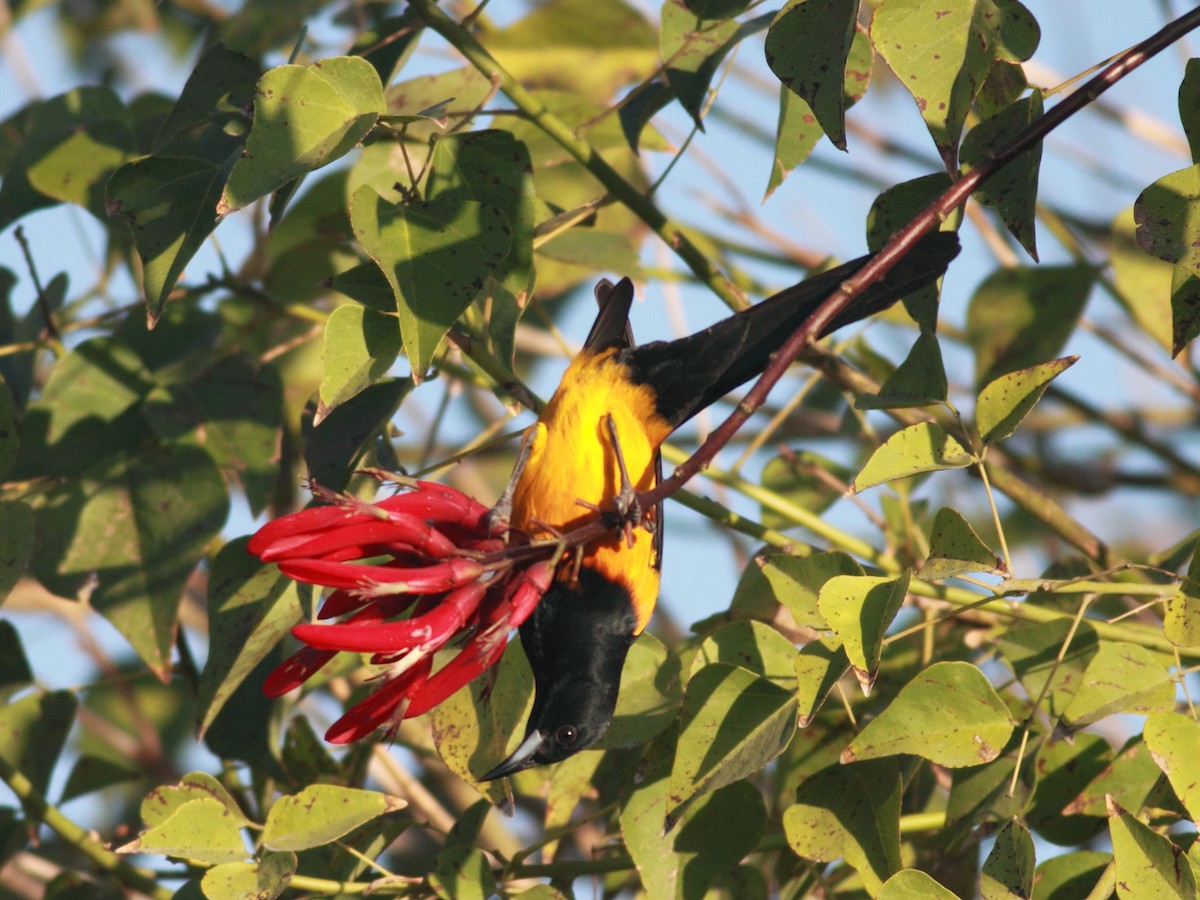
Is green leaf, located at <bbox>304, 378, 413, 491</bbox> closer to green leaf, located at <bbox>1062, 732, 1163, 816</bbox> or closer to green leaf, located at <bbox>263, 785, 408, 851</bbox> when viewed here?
green leaf, located at <bbox>263, 785, 408, 851</bbox>

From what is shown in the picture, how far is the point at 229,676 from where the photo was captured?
2150 millimetres

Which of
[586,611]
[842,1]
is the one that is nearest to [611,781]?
[586,611]

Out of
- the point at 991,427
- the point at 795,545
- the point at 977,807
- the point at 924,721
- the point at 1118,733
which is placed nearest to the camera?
the point at 924,721

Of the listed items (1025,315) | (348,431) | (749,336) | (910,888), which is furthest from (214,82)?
(1025,315)

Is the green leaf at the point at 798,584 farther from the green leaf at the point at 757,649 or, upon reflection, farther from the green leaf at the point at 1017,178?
the green leaf at the point at 1017,178

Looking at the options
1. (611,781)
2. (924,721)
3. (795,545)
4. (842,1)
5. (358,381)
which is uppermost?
(842,1)

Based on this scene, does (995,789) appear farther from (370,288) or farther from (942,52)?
(370,288)

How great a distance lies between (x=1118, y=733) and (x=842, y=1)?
2.60 m

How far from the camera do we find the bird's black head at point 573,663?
2.36 m

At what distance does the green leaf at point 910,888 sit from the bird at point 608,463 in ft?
2.19

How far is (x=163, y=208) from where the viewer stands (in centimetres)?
189

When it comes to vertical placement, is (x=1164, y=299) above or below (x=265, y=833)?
above

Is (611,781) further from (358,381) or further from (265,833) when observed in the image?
(358,381)

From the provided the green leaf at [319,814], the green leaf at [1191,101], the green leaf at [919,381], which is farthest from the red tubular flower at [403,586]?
the green leaf at [1191,101]
